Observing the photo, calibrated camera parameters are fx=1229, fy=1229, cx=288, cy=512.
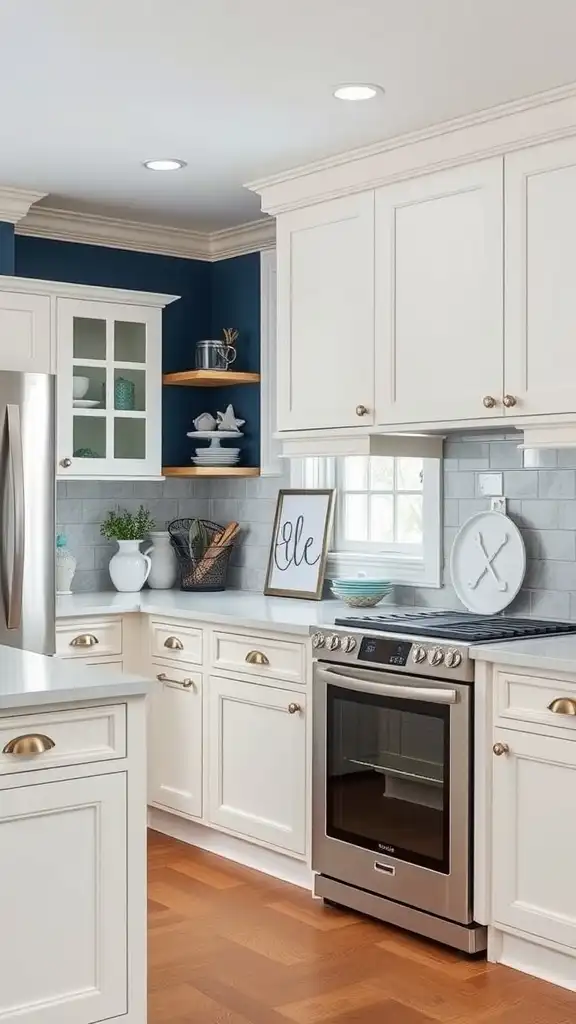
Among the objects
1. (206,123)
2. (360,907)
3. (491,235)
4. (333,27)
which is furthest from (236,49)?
(360,907)

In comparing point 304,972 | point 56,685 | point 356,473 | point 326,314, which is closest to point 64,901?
point 56,685

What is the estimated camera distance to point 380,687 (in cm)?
386

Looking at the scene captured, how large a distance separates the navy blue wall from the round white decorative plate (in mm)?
1439

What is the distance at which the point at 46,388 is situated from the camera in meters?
4.63

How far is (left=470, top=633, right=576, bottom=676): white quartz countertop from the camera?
332 cm

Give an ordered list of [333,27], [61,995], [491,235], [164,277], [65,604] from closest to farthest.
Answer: [61,995] → [333,27] → [491,235] → [65,604] → [164,277]

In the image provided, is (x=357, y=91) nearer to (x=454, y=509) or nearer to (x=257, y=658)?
(x=454, y=509)

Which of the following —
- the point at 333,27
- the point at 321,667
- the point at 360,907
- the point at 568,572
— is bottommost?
the point at 360,907

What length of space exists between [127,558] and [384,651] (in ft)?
6.20

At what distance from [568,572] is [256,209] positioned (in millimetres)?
2109

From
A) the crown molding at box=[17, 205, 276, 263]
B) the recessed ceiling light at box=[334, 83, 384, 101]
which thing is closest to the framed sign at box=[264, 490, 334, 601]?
the crown molding at box=[17, 205, 276, 263]

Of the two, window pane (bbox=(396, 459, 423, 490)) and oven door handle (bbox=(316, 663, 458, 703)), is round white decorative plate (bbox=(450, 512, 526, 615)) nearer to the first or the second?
window pane (bbox=(396, 459, 423, 490))

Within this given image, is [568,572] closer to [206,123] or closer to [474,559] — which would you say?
[474,559]

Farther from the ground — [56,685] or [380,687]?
[56,685]
